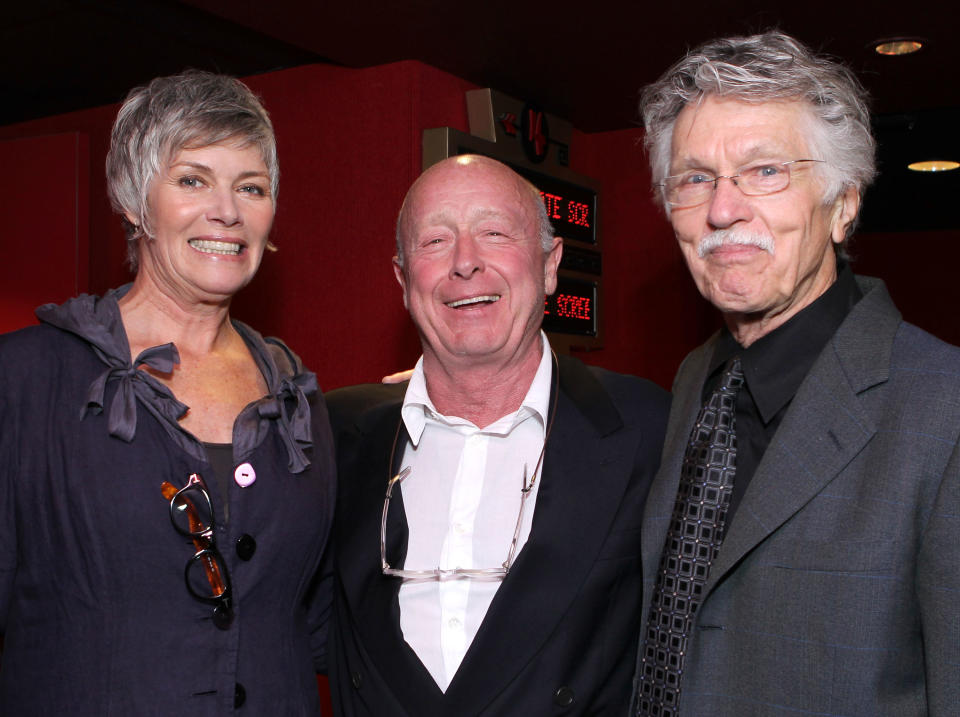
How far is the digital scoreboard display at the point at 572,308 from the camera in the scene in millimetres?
3967

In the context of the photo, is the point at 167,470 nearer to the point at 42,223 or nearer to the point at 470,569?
the point at 470,569

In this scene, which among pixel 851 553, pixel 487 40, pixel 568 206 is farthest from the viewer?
pixel 568 206

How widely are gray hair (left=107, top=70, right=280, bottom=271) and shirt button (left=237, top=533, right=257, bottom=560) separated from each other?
61cm

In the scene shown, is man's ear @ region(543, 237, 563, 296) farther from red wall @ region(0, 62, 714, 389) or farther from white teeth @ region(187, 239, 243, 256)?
red wall @ region(0, 62, 714, 389)

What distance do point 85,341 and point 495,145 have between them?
7.11 ft

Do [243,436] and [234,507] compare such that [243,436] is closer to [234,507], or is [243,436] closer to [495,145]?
[234,507]

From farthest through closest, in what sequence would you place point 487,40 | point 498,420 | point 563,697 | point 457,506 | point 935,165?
point 935,165 → point 487,40 → point 498,420 → point 457,506 → point 563,697

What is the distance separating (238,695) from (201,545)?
268mm

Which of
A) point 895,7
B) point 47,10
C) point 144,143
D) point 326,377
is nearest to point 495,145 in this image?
point 326,377

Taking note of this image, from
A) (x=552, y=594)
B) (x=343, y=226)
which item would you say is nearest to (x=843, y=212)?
(x=552, y=594)

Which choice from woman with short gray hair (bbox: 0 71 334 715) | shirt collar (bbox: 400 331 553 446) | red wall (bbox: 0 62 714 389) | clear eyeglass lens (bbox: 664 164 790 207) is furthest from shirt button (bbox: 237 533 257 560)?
red wall (bbox: 0 62 714 389)

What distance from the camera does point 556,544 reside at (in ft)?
5.61

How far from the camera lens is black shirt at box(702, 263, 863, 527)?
4.84 feet

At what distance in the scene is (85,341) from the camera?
1.71 metres
